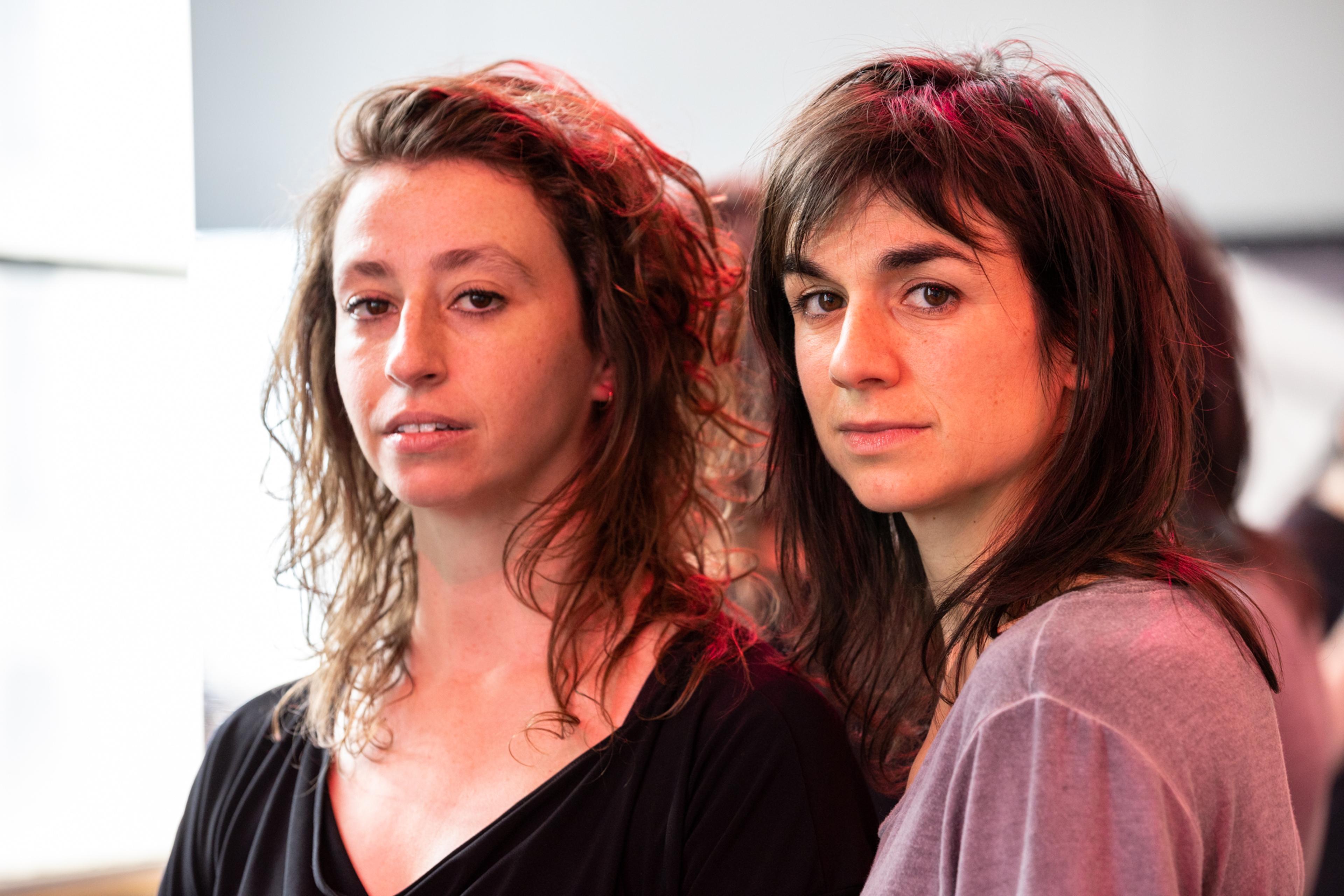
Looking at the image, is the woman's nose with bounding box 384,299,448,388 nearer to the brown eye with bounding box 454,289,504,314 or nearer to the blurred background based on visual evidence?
the brown eye with bounding box 454,289,504,314

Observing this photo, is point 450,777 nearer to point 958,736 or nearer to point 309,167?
point 958,736

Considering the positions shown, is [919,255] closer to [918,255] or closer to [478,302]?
[918,255]

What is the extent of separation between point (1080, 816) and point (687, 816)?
0.49 m

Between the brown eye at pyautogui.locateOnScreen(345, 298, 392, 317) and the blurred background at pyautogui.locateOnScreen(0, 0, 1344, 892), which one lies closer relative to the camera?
the brown eye at pyautogui.locateOnScreen(345, 298, 392, 317)

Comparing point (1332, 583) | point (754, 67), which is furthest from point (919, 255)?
point (754, 67)

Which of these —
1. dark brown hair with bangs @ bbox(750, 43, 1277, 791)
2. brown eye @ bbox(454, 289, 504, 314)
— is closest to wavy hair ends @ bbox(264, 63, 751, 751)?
brown eye @ bbox(454, 289, 504, 314)

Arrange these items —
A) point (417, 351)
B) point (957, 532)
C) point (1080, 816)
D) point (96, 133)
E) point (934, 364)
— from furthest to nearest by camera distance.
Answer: point (96, 133) → point (417, 351) → point (957, 532) → point (934, 364) → point (1080, 816)

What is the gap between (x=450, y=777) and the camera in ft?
4.54

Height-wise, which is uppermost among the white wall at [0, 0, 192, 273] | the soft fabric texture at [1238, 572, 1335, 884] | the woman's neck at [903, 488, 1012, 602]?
the white wall at [0, 0, 192, 273]

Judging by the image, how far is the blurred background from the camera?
2.50 metres

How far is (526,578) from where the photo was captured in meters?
1.42

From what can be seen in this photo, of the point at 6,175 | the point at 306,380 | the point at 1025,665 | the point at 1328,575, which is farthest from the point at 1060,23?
the point at 6,175

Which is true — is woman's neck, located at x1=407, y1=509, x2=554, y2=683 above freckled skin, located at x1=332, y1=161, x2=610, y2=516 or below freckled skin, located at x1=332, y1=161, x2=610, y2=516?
below

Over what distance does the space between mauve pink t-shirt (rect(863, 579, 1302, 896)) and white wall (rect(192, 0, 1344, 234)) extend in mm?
766
